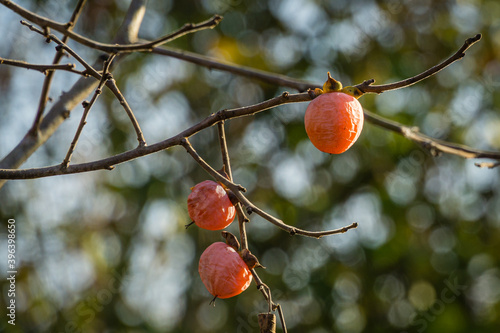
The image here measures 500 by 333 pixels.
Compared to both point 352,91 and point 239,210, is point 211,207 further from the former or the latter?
point 352,91

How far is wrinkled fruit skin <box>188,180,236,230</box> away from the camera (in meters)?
0.83

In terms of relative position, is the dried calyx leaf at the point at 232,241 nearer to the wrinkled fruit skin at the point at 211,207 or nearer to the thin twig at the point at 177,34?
the wrinkled fruit skin at the point at 211,207

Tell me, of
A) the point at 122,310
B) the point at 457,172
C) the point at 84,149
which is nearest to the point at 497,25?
the point at 457,172

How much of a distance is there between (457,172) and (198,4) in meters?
2.27

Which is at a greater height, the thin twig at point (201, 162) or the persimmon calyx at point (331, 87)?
the persimmon calyx at point (331, 87)

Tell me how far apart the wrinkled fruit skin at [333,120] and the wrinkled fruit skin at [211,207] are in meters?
0.18

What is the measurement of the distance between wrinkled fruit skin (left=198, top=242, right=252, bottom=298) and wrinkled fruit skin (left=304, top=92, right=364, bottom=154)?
236 mm

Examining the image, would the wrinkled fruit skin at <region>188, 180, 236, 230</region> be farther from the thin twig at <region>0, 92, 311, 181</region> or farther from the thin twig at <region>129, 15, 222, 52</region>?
the thin twig at <region>129, 15, 222, 52</region>

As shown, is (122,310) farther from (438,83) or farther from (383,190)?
(438,83)

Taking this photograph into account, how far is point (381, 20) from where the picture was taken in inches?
151

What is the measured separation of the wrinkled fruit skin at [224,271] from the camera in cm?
83

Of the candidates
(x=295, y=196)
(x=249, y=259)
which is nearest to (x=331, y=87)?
(x=249, y=259)

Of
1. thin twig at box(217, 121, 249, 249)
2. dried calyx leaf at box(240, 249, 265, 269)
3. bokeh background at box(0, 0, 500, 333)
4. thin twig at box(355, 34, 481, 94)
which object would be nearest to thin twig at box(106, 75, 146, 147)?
thin twig at box(217, 121, 249, 249)

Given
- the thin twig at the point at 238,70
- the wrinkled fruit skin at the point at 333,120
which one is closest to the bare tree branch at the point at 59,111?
the thin twig at the point at 238,70
